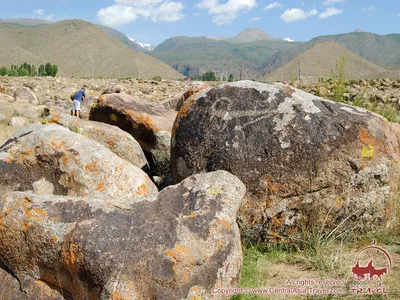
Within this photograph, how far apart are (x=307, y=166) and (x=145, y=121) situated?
179 inches

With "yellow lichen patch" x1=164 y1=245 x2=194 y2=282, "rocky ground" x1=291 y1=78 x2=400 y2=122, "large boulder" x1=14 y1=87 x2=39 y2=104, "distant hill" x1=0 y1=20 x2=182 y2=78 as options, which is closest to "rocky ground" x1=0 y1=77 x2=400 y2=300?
"yellow lichen patch" x1=164 y1=245 x2=194 y2=282

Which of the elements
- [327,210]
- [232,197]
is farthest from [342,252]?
[232,197]

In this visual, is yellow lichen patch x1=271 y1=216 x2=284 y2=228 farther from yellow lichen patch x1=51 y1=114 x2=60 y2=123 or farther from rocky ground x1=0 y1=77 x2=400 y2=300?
yellow lichen patch x1=51 y1=114 x2=60 y2=123

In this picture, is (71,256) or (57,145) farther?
(57,145)

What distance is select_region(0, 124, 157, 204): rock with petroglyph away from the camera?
4984 mm

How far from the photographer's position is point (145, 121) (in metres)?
8.64

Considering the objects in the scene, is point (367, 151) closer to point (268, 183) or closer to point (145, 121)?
point (268, 183)

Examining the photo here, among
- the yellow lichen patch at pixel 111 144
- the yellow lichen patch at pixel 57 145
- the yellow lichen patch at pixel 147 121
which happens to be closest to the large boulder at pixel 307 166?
the yellow lichen patch at pixel 57 145

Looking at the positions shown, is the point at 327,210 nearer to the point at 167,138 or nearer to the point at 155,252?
the point at 155,252

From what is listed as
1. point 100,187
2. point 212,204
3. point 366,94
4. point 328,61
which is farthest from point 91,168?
point 328,61

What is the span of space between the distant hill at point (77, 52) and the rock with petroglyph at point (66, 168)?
350 ft

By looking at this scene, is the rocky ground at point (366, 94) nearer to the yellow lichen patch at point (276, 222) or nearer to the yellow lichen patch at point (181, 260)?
the yellow lichen patch at point (276, 222)

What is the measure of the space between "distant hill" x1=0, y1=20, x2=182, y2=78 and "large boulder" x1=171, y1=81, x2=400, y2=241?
107385 millimetres

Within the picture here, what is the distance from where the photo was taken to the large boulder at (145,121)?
801cm
